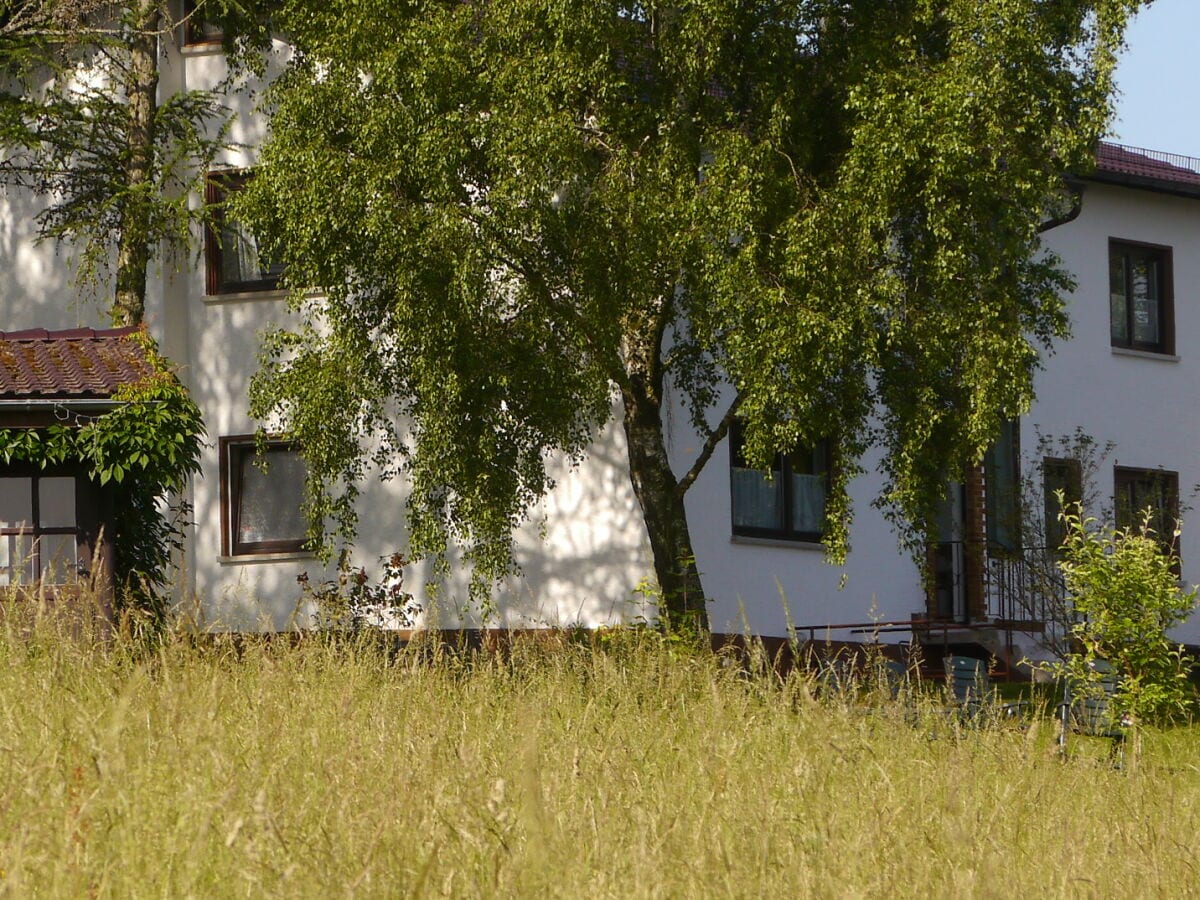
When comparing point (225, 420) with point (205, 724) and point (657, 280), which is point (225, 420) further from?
point (205, 724)

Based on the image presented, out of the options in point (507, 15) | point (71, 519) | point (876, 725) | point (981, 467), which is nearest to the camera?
point (876, 725)

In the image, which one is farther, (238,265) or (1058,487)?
(1058,487)

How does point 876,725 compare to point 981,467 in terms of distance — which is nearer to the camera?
point 876,725

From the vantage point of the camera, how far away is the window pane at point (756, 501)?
19.1 m

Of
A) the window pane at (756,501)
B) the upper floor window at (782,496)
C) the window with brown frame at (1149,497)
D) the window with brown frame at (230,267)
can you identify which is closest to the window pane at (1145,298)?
the window with brown frame at (1149,497)

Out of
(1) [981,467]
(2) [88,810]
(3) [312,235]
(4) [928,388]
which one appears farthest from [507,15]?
(1) [981,467]

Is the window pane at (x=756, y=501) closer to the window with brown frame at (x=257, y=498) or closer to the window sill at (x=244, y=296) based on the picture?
the window with brown frame at (x=257, y=498)

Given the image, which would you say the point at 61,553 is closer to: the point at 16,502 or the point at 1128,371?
the point at 16,502

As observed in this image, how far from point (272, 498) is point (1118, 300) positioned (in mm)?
12799

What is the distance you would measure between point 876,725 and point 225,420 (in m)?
13.3

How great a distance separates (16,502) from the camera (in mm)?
12133

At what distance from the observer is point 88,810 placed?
15.2 ft

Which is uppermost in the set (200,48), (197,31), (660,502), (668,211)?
(197,31)

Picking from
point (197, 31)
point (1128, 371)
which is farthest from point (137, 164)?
point (1128, 371)
